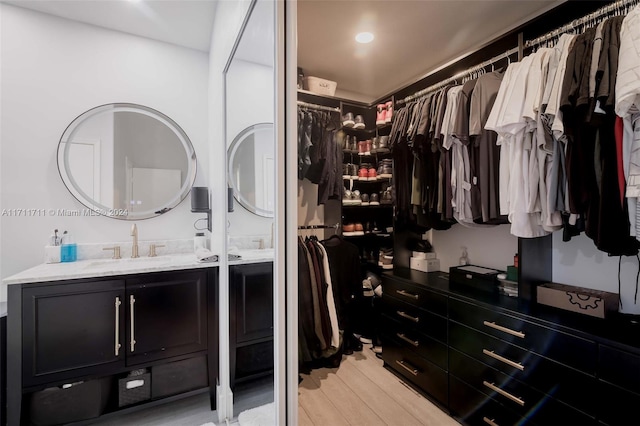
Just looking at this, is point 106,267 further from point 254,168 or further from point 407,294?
point 407,294

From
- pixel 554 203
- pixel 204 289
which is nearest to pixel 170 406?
pixel 204 289

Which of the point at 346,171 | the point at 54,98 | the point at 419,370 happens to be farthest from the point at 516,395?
the point at 54,98

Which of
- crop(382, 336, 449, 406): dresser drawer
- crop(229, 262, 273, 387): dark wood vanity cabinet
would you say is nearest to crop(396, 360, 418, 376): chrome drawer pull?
crop(382, 336, 449, 406): dresser drawer

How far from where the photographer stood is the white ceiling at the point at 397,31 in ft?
5.86

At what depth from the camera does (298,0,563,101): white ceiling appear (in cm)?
179

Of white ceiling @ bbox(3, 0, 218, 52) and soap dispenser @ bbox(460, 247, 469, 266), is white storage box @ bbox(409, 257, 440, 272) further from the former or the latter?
white ceiling @ bbox(3, 0, 218, 52)

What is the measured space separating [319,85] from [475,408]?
2590mm

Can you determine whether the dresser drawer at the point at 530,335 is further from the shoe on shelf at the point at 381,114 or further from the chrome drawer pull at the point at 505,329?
the shoe on shelf at the point at 381,114

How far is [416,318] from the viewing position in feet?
6.38

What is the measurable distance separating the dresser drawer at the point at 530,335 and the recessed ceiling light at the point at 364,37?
1945 mm

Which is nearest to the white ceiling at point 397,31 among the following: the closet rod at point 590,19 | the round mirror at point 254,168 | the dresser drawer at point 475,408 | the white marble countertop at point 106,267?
the closet rod at point 590,19

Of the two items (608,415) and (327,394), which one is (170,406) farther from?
(608,415)

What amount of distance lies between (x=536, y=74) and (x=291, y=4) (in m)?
1.23

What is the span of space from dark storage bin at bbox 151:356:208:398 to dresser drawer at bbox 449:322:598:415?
5.24ft
